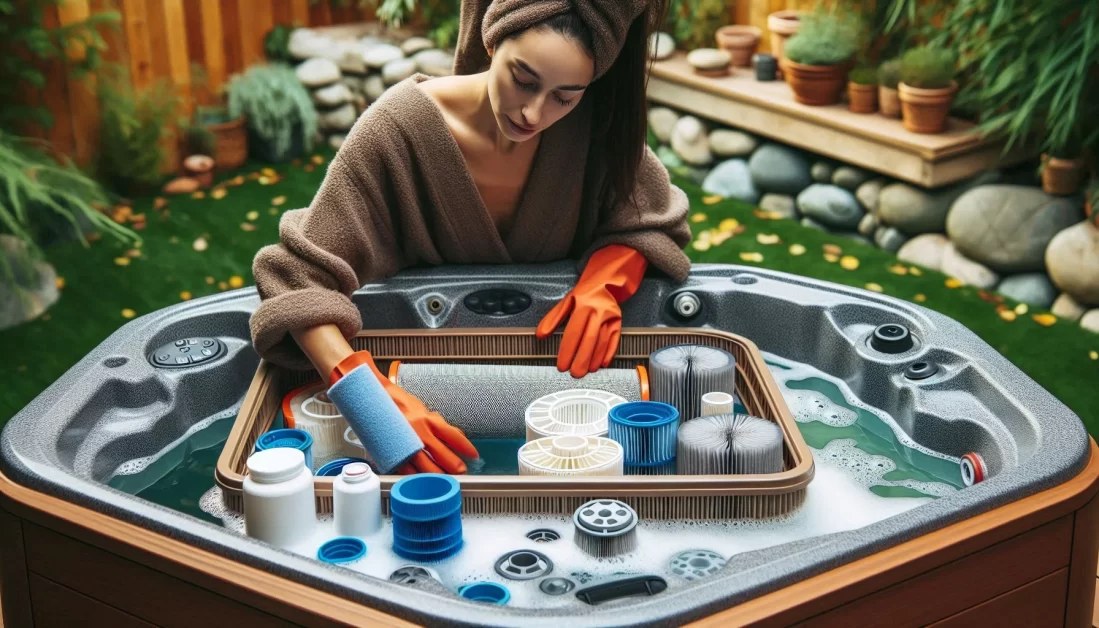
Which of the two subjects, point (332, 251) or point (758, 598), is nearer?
point (758, 598)

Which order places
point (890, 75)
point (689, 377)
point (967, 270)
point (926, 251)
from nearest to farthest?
point (689, 377) < point (967, 270) < point (926, 251) < point (890, 75)

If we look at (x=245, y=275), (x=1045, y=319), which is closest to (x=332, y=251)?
(x=245, y=275)

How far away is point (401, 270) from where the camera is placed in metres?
2.42

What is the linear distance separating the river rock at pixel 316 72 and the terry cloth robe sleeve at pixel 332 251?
9.79 feet

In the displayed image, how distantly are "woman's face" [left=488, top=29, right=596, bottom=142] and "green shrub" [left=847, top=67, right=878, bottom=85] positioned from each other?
2452mm

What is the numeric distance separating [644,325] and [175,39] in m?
3.09

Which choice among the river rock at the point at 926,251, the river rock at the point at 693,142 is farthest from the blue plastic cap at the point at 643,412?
the river rock at the point at 693,142

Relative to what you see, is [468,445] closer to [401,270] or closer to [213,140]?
[401,270]

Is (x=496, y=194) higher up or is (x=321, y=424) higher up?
(x=496, y=194)

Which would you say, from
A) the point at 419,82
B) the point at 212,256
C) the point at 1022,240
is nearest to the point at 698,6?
the point at 1022,240

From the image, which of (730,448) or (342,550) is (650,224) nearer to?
(730,448)

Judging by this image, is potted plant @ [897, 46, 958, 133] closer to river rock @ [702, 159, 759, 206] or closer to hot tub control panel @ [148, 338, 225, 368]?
river rock @ [702, 159, 759, 206]

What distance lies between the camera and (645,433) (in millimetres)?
1883

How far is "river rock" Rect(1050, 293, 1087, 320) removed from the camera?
358 centimetres
